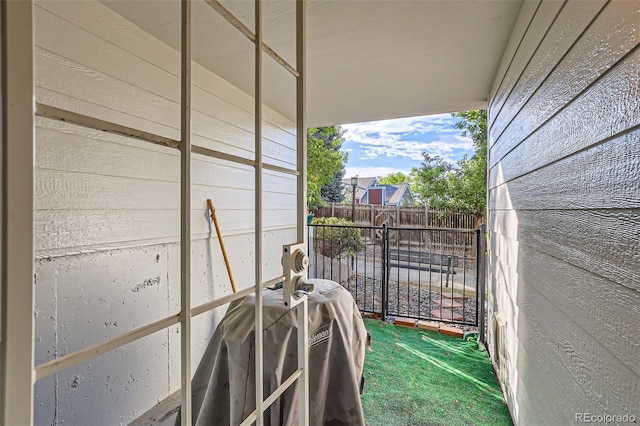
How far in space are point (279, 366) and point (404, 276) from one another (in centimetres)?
537

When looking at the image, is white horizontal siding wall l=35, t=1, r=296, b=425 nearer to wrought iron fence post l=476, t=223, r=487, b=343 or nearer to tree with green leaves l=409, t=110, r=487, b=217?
wrought iron fence post l=476, t=223, r=487, b=343

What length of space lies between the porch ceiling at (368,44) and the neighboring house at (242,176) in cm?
2

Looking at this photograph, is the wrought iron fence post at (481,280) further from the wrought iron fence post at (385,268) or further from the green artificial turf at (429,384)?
the wrought iron fence post at (385,268)

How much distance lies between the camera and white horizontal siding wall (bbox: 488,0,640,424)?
2.29 feet

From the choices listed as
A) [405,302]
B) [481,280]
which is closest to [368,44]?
[481,280]

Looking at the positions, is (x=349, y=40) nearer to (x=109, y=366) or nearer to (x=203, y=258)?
(x=203, y=258)

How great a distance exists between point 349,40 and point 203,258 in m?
1.95

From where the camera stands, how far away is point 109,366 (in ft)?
5.74

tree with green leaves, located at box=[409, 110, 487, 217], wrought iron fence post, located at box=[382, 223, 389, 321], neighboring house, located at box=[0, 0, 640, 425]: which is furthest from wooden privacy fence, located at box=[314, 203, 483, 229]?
neighboring house, located at box=[0, 0, 640, 425]

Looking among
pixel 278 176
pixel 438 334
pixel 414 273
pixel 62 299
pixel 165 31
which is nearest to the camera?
pixel 62 299

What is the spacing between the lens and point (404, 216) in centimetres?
824

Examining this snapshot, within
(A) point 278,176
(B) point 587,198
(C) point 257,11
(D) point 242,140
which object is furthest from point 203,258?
(B) point 587,198

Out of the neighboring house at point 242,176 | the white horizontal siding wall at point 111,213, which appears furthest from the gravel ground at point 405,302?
the white horizontal siding wall at point 111,213

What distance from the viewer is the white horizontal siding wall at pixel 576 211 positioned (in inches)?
27.5
